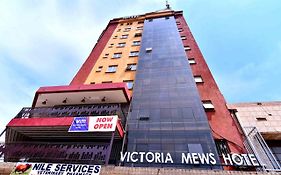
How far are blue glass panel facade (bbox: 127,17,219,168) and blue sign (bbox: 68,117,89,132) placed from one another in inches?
111

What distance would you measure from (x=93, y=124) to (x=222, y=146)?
312 inches

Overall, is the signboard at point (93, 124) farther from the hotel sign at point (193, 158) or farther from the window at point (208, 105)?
the window at point (208, 105)

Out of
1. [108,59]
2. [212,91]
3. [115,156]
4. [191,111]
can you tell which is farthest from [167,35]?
[115,156]

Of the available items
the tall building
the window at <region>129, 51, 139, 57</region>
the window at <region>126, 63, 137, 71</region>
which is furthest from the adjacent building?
the window at <region>129, 51, 139, 57</region>

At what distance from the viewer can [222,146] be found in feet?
36.7

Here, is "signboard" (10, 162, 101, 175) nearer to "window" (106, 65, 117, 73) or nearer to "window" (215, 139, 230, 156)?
"window" (215, 139, 230, 156)

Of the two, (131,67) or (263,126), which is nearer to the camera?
(263,126)

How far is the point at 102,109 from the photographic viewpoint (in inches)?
533

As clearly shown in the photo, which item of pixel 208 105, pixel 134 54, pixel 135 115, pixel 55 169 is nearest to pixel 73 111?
pixel 135 115

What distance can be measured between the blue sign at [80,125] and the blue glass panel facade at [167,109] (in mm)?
2821

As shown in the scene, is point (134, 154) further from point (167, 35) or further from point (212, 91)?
point (167, 35)

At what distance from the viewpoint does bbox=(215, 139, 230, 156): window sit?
35.2 feet

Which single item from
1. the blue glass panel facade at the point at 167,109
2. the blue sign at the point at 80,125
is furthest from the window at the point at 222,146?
the blue sign at the point at 80,125

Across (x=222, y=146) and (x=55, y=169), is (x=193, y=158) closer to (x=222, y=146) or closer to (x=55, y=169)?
(x=222, y=146)
